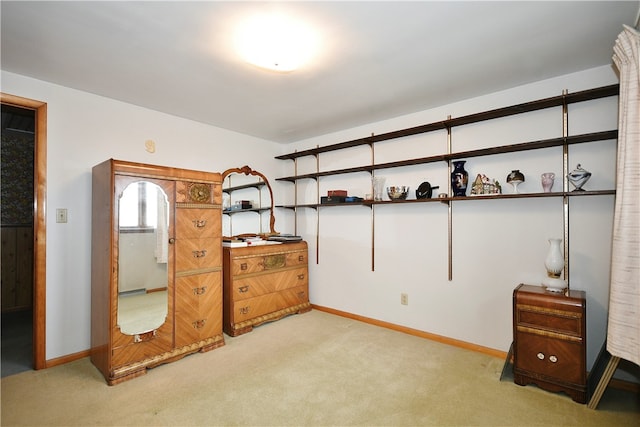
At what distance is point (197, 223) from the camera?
2.88m

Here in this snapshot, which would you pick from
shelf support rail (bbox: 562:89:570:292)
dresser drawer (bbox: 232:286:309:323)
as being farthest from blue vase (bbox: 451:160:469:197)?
dresser drawer (bbox: 232:286:309:323)

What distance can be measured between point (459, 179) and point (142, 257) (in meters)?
2.90

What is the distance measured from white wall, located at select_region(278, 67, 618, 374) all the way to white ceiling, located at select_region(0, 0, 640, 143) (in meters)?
0.35

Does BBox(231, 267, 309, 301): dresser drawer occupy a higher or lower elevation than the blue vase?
lower

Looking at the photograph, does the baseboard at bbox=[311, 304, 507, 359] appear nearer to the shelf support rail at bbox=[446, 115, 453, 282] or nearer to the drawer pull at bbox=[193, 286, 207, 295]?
the shelf support rail at bbox=[446, 115, 453, 282]

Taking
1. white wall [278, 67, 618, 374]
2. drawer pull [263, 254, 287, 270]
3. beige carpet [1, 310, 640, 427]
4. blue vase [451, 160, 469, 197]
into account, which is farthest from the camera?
drawer pull [263, 254, 287, 270]

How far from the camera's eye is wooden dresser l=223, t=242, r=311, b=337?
10.9 ft

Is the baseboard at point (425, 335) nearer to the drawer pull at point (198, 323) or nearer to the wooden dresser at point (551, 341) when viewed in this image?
the wooden dresser at point (551, 341)

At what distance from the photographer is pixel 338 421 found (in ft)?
6.17

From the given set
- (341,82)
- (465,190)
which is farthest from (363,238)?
(341,82)

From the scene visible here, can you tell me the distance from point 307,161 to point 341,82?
6.13 ft

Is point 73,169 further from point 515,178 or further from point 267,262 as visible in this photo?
point 515,178

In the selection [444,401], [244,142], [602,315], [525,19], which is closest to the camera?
[525,19]

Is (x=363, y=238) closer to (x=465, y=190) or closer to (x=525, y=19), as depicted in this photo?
(x=465, y=190)
